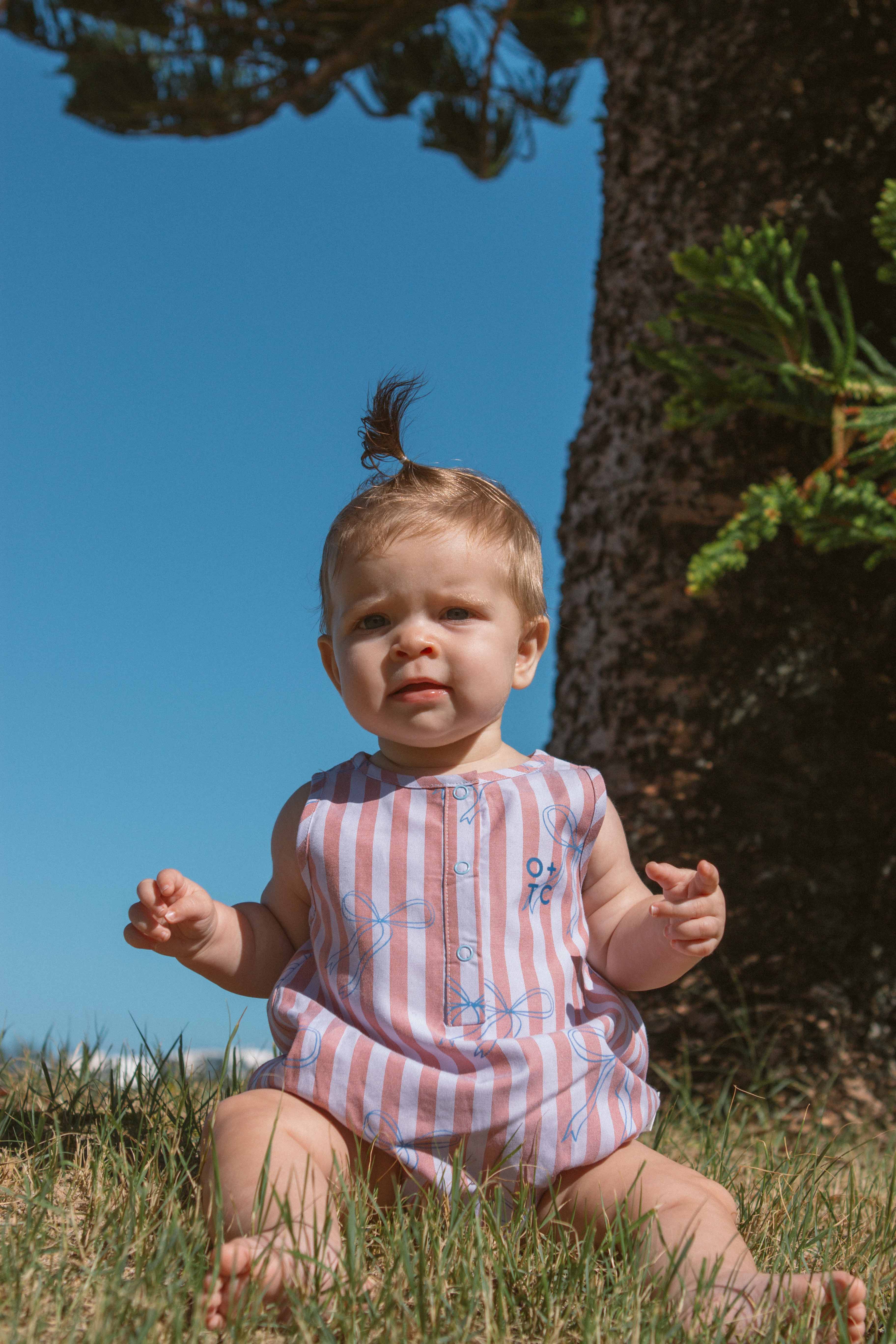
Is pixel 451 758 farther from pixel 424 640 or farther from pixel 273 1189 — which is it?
pixel 273 1189

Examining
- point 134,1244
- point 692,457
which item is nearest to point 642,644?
point 692,457

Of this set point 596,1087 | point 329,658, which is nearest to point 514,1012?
point 596,1087

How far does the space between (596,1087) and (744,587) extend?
1945 millimetres

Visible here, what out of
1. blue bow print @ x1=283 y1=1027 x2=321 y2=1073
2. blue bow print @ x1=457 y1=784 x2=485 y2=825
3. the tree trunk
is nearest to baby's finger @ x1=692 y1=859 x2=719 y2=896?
blue bow print @ x1=457 y1=784 x2=485 y2=825

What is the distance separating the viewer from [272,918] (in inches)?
77.9

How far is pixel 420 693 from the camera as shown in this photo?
1.81m

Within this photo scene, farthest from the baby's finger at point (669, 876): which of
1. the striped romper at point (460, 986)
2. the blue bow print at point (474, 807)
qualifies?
the blue bow print at point (474, 807)

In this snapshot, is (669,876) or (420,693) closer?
(669,876)

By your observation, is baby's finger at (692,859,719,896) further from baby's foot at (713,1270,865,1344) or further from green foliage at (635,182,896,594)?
green foliage at (635,182,896,594)

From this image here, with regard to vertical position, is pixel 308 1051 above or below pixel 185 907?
below

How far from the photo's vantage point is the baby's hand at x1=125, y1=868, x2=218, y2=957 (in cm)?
177

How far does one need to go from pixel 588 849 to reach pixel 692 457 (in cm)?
188

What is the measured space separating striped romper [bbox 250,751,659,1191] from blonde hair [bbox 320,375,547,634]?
0.36m

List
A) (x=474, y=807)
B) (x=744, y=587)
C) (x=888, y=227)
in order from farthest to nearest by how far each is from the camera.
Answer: (x=744, y=587) → (x=888, y=227) → (x=474, y=807)
